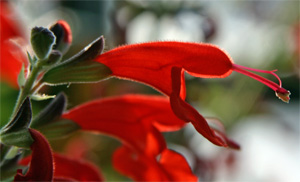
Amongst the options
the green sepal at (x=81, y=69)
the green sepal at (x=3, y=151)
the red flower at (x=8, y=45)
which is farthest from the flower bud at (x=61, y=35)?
the red flower at (x=8, y=45)

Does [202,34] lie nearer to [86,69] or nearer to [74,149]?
[74,149]

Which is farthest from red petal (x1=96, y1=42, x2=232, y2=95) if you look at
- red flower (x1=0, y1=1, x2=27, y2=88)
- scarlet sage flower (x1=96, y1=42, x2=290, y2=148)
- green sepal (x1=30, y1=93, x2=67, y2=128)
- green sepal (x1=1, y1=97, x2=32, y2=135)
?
red flower (x1=0, y1=1, x2=27, y2=88)

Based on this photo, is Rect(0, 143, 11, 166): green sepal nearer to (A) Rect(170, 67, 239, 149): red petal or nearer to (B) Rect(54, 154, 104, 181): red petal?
(B) Rect(54, 154, 104, 181): red petal

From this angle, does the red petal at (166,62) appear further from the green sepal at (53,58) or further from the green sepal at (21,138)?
the green sepal at (21,138)

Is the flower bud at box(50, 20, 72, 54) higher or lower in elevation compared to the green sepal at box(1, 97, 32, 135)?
higher

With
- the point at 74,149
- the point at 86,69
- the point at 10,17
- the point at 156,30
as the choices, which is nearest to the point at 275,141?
the point at 156,30

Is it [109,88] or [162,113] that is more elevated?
[162,113]
